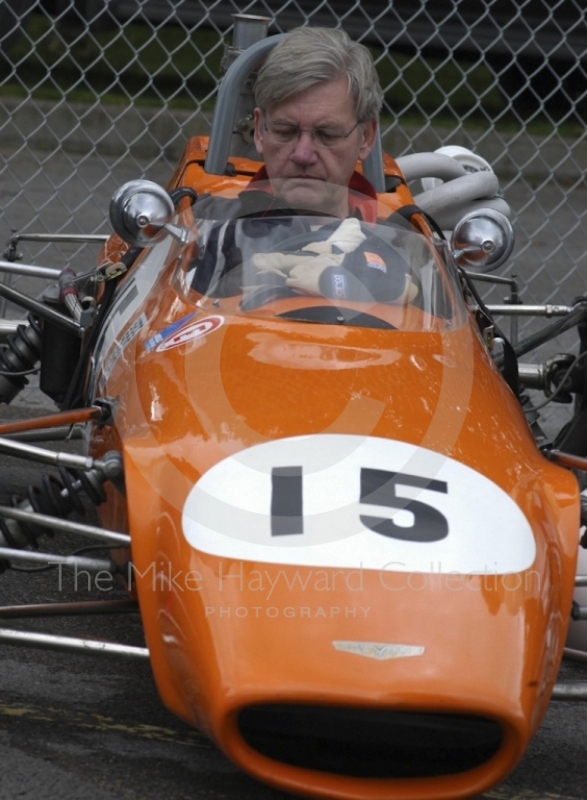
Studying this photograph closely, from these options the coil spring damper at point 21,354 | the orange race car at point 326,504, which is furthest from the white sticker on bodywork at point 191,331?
the coil spring damper at point 21,354

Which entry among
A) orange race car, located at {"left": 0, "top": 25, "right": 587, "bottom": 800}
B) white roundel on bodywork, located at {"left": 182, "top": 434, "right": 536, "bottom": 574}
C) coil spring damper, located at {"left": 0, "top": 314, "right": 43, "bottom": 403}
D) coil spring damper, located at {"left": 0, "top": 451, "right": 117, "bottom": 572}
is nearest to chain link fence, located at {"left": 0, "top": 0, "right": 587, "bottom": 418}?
coil spring damper, located at {"left": 0, "top": 314, "right": 43, "bottom": 403}

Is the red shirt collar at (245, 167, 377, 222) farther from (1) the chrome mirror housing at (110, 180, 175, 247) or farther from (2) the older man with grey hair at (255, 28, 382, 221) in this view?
(1) the chrome mirror housing at (110, 180, 175, 247)

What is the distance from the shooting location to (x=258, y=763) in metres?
1.98

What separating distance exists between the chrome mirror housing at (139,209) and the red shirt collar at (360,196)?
1.19 ft

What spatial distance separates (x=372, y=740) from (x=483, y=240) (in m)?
1.51

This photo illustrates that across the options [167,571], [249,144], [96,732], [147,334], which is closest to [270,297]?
[147,334]

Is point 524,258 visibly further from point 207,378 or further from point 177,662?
point 177,662

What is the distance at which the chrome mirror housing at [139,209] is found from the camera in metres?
2.86

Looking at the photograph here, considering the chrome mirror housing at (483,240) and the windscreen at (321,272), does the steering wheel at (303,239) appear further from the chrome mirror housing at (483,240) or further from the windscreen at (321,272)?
the chrome mirror housing at (483,240)

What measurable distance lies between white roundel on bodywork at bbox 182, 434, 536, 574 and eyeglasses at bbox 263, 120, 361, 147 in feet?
3.71

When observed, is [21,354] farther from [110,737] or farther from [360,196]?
[110,737]

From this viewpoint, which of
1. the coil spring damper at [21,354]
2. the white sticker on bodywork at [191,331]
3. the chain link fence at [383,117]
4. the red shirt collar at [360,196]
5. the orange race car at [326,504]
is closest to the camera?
the orange race car at [326,504]

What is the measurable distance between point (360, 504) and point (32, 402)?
127 inches

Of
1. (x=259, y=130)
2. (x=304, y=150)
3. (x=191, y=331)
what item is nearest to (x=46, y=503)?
(x=191, y=331)
